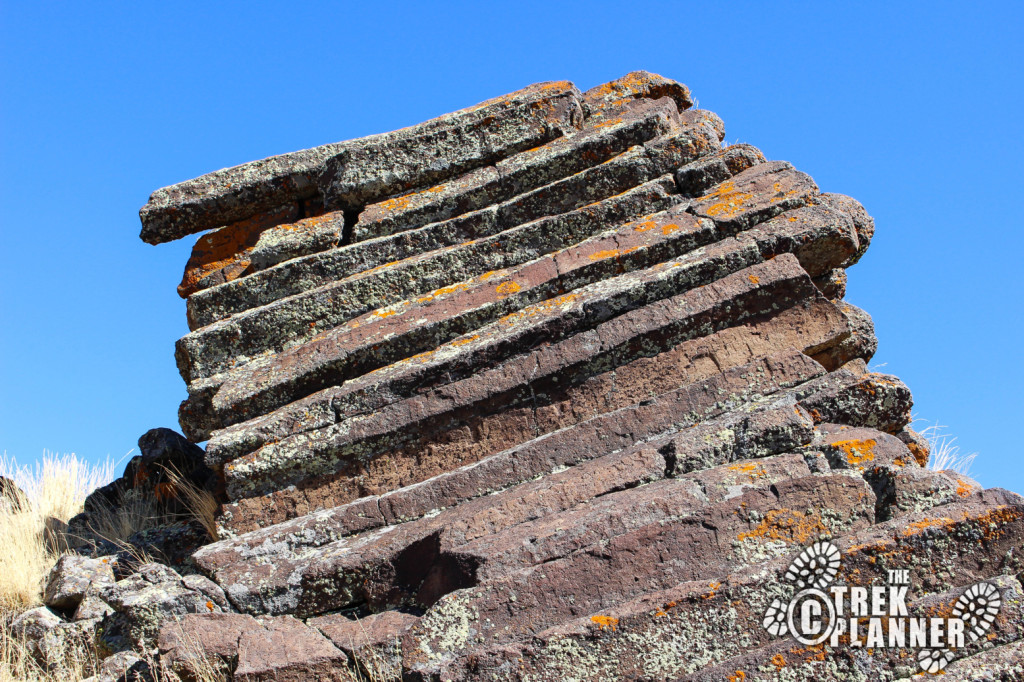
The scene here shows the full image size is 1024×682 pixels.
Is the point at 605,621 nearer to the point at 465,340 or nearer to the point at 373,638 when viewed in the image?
the point at 373,638

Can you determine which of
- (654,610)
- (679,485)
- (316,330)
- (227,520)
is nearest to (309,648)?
(227,520)

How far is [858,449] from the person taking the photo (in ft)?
14.7

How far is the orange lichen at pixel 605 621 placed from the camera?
3.82 metres

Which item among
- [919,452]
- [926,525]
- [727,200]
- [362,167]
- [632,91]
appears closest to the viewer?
[926,525]

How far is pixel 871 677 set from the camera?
368 centimetres

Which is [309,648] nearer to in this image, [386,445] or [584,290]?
A: [386,445]

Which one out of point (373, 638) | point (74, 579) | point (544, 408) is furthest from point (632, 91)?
point (74, 579)

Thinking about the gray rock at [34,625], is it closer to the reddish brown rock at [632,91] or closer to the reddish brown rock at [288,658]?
the reddish brown rock at [288,658]

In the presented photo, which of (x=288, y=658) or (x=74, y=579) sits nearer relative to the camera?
(x=288, y=658)

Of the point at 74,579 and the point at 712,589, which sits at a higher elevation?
the point at 74,579

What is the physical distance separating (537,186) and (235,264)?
8.29 feet

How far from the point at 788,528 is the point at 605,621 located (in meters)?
1.04

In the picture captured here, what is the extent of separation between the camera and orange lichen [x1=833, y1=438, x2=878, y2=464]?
4.44 metres

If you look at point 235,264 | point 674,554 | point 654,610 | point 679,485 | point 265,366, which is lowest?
point 654,610
